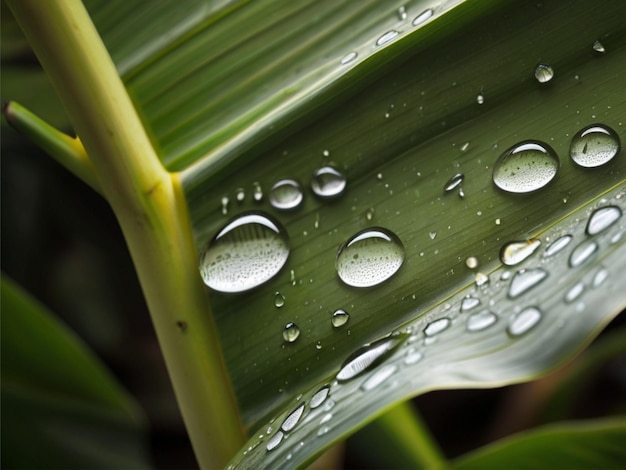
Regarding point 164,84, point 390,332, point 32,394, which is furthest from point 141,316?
point 390,332

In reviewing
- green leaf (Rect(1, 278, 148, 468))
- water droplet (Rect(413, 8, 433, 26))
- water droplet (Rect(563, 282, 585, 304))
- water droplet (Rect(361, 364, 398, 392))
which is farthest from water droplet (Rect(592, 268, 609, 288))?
green leaf (Rect(1, 278, 148, 468))

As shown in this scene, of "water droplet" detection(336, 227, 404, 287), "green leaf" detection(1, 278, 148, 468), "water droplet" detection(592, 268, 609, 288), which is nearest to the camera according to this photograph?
"water droplet" detection(592, 268, 609, 288)

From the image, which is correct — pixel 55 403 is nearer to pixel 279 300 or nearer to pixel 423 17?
pixel 279 300

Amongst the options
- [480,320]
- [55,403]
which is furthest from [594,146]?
[55,403]

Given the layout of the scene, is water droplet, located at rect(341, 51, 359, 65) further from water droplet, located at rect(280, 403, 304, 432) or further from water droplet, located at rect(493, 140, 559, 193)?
water droplet, located at rect(280, 403, 304, 432)

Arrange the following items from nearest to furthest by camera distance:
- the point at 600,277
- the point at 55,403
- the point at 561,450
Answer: the point at 600,277 < the point at 561,450 < the point at 55,403

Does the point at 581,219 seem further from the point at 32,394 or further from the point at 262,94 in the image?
the point at 32,394
